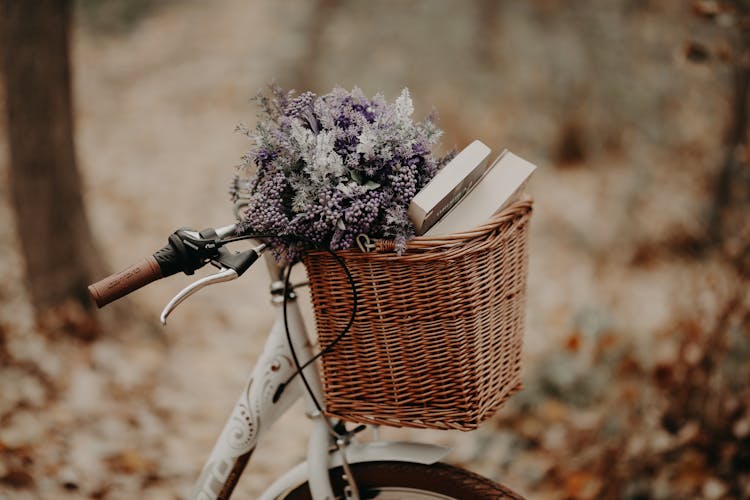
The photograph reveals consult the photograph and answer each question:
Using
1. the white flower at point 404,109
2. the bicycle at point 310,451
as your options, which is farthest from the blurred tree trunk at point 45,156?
the white flower at point 404,109

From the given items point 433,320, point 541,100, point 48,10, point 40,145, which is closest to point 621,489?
point 433,320

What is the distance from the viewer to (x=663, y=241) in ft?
17.0

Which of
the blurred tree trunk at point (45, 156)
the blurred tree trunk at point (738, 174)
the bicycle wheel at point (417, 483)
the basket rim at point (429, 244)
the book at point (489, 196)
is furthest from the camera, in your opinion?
the blurred tree trunk at point (45, 156)

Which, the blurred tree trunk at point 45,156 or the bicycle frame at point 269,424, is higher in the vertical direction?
the blurred tree trunk at point 45,156

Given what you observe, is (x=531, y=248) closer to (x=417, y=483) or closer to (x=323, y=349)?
(x=417, y=483)

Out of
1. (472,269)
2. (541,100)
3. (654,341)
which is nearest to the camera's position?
(472,269)

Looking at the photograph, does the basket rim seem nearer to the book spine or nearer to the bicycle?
the book spine

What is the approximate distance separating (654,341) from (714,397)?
2.18ft

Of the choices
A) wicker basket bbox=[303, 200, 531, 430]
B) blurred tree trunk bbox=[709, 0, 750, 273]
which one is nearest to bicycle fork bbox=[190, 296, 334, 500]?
wicker basket bbox=[303, 200, 531, 430]

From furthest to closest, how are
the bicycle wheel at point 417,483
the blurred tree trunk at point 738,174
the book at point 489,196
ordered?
the blurred tree trunk at point 738,174 < the bicycle wheel at point 417,483 < the book at point 489,196

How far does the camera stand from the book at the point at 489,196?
1.45 metres

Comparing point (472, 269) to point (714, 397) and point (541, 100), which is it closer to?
point (714, 397)

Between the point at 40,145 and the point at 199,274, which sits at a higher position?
the point at 40,145

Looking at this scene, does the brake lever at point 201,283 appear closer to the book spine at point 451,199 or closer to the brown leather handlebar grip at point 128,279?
the brown leather handlebar grip at point 128,279
